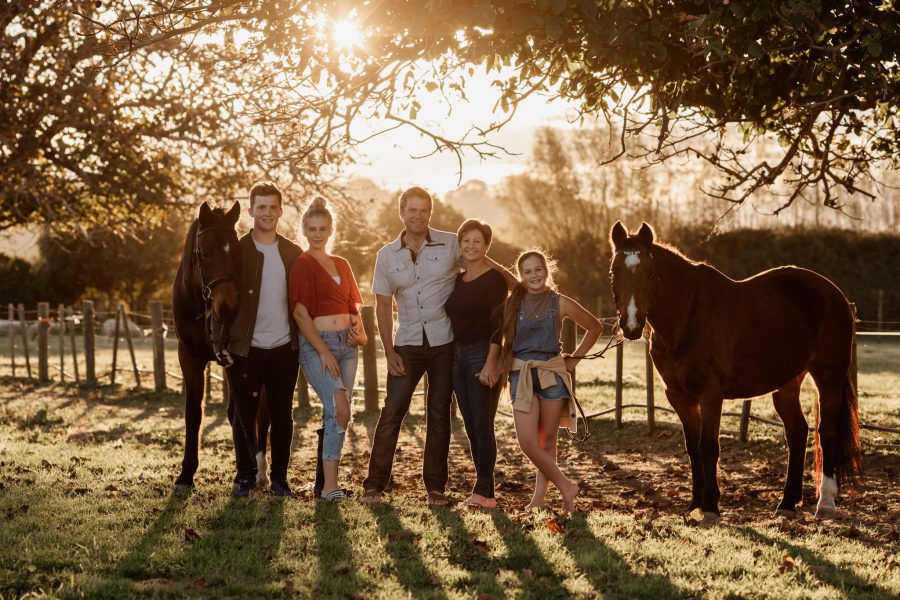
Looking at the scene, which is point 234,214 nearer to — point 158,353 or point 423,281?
point 423,281

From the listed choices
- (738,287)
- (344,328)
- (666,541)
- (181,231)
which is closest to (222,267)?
(344,328)

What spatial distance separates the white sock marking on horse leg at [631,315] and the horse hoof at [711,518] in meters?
1.56

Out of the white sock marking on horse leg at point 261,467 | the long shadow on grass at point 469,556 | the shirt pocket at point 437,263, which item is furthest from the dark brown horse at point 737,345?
the white sock marking on horse leg at point 261,467

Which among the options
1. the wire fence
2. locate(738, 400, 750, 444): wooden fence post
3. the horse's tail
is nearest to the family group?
the horse's tail

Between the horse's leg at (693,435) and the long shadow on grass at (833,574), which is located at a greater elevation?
the horse's leg at (693,435)

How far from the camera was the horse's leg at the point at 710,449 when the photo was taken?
6.49 meters

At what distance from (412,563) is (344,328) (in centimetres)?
207

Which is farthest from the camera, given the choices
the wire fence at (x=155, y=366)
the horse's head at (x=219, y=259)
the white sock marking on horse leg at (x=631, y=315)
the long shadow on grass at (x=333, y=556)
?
the wire fence at (x=155, y=366)

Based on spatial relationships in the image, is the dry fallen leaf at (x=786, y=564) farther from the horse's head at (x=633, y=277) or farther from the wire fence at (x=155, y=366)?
the wire fence at (x=155, y=366)

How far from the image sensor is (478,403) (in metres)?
6.38

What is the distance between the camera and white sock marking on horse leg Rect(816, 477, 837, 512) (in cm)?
707

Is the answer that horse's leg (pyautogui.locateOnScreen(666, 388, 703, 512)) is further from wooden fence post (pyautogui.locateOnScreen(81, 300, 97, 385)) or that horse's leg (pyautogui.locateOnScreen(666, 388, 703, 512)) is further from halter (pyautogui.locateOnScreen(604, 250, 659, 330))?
wooden fence post (pyautogui.locateOnScreen(81, 300, 97, 385))

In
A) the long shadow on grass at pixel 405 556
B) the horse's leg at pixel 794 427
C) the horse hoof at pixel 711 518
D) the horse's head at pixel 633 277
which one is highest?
the horse's head at pixel 633 277

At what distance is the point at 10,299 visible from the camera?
4056 centimetres
